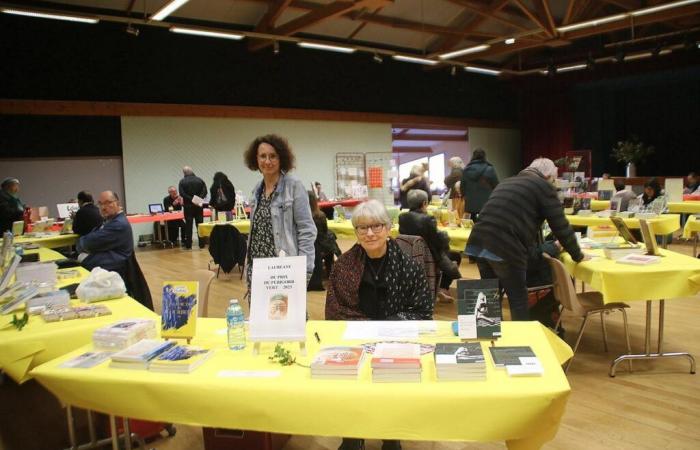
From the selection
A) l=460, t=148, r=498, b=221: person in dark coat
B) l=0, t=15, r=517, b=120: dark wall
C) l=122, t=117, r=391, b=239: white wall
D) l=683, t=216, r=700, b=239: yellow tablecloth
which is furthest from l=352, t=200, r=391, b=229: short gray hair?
l=122, t=117, r=391, b=239: white wall

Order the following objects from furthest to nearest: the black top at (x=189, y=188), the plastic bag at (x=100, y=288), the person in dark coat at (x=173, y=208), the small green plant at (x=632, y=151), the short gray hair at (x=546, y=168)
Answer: the small green plant at (x=632, y=151), the person in dark coat at (x=173, y=208), the black top at (x=189, y=188), the short gray hair at (x=546, y=168), the plastic bag at (x=100, y=288)

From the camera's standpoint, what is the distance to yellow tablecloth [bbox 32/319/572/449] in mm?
1699

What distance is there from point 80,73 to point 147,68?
4.23 feet

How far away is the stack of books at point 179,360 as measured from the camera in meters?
2.02

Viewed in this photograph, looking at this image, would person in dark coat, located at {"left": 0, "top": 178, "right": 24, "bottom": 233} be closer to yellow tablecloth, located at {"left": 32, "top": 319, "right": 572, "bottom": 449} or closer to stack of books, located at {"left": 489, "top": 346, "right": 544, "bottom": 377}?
yellow tablecloth, located at {"left": 32, "top": 319, "right": 572, "bottom": 449}

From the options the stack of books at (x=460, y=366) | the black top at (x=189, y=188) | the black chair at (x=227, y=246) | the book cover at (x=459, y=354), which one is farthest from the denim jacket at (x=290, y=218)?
the black top at (x=189, y=188)

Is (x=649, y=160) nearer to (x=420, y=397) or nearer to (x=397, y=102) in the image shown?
(x=397, y=102)

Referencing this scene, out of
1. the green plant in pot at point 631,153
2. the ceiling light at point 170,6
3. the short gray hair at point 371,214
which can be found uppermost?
the ceiling light at point 170,6

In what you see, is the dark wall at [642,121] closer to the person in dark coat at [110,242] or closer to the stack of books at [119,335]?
the person in dark coat at [110,242]

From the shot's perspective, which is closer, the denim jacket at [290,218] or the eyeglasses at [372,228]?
the eyeglasses at [372,228]

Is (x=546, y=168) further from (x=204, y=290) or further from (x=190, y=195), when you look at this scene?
(x=190, y=195)

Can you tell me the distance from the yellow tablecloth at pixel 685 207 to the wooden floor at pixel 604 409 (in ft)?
11.7

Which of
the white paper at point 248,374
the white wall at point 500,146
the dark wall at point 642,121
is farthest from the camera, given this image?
the white wall at point 500,146

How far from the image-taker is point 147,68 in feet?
37.1
